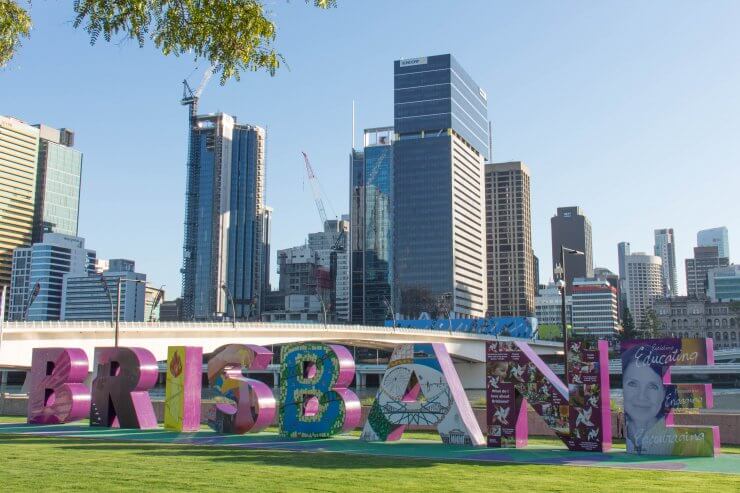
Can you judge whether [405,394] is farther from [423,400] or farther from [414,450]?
[414,450]

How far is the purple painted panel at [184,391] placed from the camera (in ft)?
120

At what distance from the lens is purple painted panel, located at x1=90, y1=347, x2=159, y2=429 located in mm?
38156

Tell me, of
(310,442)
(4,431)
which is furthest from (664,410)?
(4,431)

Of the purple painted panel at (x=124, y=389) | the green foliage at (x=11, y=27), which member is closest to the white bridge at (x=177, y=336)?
the purple painted panel at (x=124, y=389)

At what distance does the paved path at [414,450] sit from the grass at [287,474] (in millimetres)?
1715

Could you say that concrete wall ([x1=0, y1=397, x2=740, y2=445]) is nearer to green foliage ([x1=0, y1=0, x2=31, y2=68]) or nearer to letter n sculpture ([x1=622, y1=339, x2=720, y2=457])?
letter n sculpture ([x1=622, y1=339, x2=720, y2=457])

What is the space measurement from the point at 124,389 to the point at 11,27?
88.7 feet

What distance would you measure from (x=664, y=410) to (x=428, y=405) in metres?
8.82

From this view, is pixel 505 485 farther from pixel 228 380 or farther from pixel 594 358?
pixel 228 380

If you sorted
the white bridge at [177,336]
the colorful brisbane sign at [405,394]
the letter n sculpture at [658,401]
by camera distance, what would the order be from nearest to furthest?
the letter n sculpture at [658,401], the colorful brisbane sign at [405,394], the white bridge at [177,336]

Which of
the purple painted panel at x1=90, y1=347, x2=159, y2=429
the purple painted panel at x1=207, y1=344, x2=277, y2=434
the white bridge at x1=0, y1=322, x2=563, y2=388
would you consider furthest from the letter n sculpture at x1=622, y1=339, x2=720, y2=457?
the white bridge at x1=0, y1=322, x2=563, y2=388

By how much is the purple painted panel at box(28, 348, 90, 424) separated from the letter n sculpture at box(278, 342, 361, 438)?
11.4 meters

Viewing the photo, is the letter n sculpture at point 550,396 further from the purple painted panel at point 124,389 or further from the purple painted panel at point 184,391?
the purple painted panel at point 124,389

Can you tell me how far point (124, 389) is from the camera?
1516 inches
